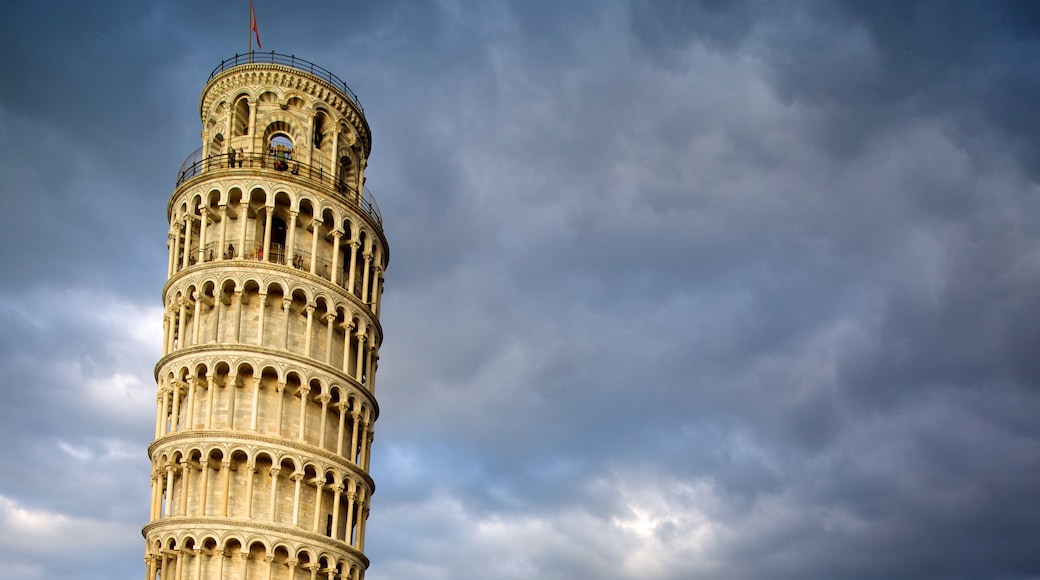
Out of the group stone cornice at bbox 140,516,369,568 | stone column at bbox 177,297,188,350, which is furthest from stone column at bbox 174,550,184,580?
stone column at bbox 177,297,188,350

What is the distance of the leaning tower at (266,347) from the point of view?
5791 cm

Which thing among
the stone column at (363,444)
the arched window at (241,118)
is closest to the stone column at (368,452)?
the stone column at (363,444)

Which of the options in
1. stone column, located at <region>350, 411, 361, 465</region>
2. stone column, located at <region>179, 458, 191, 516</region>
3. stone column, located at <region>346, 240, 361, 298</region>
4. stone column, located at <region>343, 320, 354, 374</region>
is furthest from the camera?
stone column, located at <region>346, 240, 361, 298</region>

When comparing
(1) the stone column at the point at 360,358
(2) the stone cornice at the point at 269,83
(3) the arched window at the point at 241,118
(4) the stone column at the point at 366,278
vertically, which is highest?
(2) the stone cornice at the point at 269,83

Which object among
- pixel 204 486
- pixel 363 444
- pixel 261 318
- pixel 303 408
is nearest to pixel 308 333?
pixel 261 318

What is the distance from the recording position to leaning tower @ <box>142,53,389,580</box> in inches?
2280

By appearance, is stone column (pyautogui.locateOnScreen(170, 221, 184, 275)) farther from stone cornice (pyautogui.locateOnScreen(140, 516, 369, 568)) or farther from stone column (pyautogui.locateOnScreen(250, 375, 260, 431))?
stone cornice (pyautogui.locateOnScreen(140, 516, 369, 568))

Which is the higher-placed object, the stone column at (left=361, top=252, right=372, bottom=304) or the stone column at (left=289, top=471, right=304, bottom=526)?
the stone column at (left=361, top=252, right=372, bottom=304)

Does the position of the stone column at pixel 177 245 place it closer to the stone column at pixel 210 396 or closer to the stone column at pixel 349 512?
the stone column at pixel 210 396

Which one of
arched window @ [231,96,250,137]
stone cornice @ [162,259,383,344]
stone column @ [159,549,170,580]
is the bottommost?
stone column @ [159,549,170,580]

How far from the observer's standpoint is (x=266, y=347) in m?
60.5

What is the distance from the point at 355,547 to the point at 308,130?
25.9 metres

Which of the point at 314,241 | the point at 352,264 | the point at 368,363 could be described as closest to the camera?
the point at 314,241

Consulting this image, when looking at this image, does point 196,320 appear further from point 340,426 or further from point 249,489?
point 249,489
